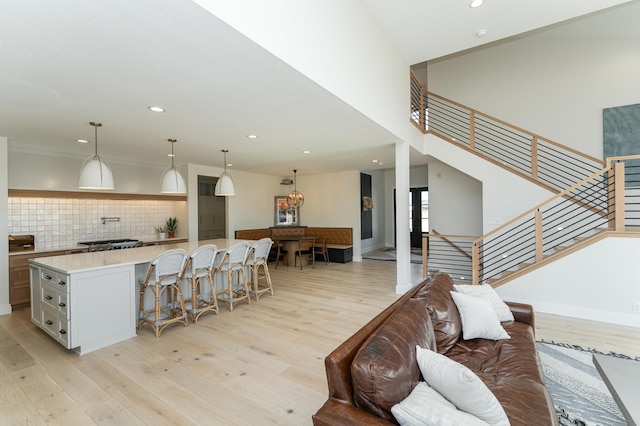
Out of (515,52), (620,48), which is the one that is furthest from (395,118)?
(620,48)

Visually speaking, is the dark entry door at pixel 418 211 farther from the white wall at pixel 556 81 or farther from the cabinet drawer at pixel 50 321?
the cabinet drawer at pixel 50 321

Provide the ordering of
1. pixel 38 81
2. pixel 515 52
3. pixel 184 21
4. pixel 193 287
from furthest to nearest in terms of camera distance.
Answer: pixel 515 52, pixel 193 287, pixel 38 81, pixel 184 21

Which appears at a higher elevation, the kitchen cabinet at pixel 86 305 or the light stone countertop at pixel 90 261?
the light stone countertop at pixel 90 261

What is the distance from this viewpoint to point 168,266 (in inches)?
139

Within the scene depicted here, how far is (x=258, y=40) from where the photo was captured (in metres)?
2.07

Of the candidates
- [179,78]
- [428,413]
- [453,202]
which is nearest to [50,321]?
[179,78]

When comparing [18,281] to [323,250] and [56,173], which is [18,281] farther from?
[323,250]

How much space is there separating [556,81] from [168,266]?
7812 mm

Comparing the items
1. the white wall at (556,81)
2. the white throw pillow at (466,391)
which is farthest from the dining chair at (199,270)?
the white wall at (556,81)

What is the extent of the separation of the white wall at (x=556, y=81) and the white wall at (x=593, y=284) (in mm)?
2876

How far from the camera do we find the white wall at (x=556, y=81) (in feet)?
17.5

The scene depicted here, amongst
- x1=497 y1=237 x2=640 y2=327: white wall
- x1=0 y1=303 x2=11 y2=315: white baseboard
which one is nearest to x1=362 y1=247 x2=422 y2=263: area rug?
x1=497 y1=237 x2=640 y2=327: white wall

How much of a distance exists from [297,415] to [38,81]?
3.55 m

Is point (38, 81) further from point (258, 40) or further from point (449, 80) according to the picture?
point (449, 80)
